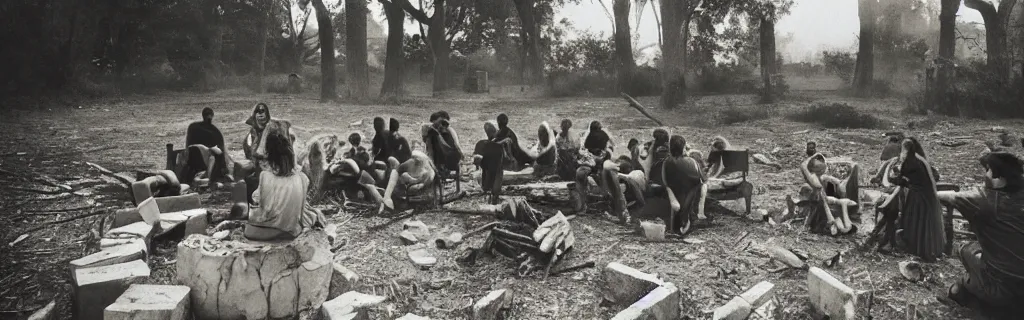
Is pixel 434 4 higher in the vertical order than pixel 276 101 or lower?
higher

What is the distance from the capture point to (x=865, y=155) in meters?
11.2

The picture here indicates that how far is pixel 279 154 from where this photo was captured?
15.3 feet

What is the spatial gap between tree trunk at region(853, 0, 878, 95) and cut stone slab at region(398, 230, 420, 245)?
19.4 m

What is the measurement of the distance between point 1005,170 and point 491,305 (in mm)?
3833

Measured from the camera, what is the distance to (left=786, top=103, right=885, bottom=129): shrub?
1402cm

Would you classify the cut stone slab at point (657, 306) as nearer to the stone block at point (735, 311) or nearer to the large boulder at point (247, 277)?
the stone block at point (735, 311)

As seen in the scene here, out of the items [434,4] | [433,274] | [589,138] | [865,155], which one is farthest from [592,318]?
[434,4]

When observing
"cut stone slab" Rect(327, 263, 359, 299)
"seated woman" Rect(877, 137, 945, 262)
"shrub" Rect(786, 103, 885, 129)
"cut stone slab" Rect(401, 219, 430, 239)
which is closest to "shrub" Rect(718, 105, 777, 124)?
"shrub" Rect(786, 103, 885, 129)

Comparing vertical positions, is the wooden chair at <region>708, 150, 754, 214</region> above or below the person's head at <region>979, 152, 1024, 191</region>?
below

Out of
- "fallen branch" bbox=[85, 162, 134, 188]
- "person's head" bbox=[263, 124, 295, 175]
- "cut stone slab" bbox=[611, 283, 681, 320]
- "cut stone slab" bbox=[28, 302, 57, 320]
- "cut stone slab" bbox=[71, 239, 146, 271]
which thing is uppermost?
"person's head" bbox=[263, 124, 295, 175]

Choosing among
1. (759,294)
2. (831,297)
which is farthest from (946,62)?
(759,294)

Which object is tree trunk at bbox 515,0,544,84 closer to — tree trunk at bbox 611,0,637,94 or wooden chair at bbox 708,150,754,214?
tree trunk at bbox 611,0,637,94

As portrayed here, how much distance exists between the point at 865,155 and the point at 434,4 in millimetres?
16629

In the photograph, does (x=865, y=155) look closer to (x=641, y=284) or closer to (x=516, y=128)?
(x=516, y=128)
